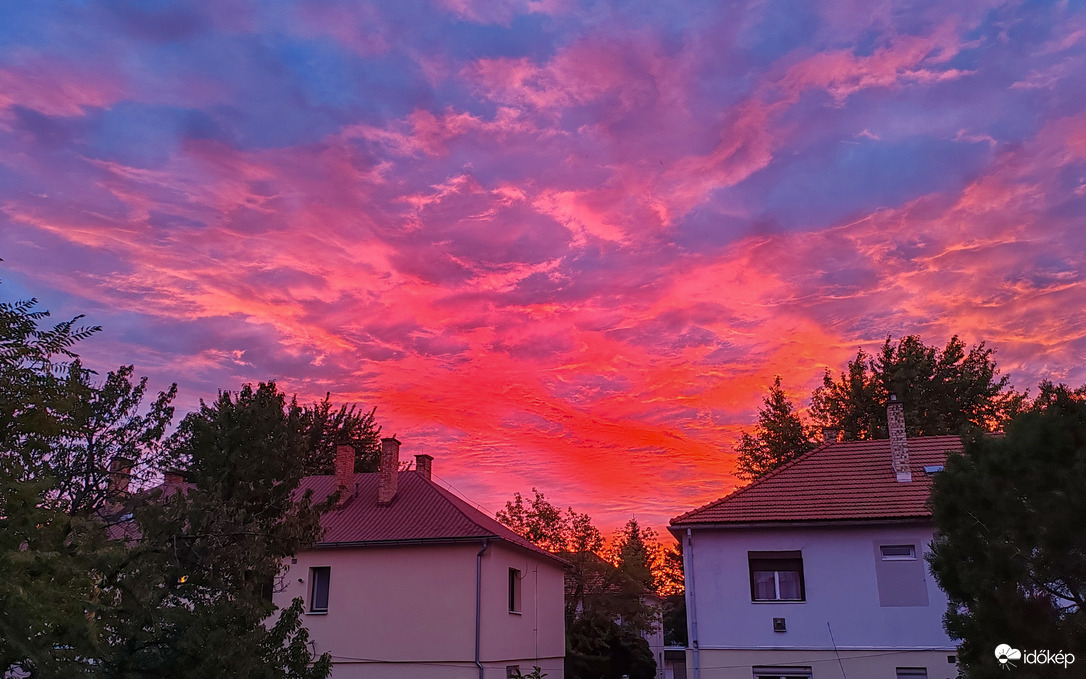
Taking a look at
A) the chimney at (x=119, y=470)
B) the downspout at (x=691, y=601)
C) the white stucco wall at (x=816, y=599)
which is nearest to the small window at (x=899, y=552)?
the white stucco wall at (x=816, y=599)

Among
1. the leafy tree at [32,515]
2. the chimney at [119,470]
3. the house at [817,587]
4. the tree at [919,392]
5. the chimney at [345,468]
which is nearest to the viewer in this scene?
the leafy tree at [32,515]

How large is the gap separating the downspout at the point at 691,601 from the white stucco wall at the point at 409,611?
18.8ft

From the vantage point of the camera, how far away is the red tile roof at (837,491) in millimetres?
19594

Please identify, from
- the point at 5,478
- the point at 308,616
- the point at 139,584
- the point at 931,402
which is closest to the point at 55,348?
the point at 5,478

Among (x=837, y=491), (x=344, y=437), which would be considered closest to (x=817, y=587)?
(x=837, y=491)

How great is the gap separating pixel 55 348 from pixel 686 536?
52.1 ft

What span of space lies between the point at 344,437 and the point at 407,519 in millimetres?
21120

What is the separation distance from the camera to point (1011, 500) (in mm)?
9648

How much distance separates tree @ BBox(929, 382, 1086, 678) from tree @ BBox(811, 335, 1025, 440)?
28582 millimetres

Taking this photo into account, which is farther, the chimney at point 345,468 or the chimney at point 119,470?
the chimney at point 345,468

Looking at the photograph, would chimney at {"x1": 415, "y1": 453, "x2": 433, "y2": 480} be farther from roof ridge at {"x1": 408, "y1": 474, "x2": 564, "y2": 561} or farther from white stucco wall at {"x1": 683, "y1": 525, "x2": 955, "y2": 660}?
white stucco wall at {"x1": 683, "y1": 525, "x2": 955, "y2": 660}

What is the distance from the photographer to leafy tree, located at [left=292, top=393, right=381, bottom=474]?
135 feet

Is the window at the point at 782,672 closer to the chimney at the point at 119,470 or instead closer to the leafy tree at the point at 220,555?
the leafy tree at the point at 220,555

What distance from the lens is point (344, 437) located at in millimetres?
43469
